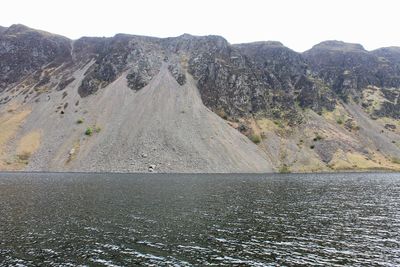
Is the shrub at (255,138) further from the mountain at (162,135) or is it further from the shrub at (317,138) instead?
the shrub at (317,138)

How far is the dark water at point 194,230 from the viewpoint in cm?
3152

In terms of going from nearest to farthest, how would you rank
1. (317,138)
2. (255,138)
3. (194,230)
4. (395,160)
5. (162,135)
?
(194,230), (162,135), (255,138), (317,138), (395,160)

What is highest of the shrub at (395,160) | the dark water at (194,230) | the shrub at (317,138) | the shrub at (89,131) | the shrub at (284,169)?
the shrub at (317,138)

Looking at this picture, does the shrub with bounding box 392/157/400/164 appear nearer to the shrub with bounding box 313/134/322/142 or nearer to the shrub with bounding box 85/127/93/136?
the shrub with bounding box 313/134/322/142

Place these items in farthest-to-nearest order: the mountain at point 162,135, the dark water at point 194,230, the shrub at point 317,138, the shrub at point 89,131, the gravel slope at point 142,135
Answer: the shrub at point 317,138 < the shrub at point 89,131 < the mountain at point 162,135 < the gravel slope at point 142,135 < the dark water at point 194,230

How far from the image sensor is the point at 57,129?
16588 cm

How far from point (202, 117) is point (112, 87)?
183ft

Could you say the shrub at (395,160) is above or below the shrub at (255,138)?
below

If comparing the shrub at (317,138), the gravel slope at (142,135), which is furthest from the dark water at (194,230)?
the shrub at (317,138)

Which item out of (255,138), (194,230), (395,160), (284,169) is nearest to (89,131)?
(255,138)

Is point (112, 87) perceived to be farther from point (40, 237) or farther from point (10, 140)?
point (40, 237)

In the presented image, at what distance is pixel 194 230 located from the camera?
41844mm

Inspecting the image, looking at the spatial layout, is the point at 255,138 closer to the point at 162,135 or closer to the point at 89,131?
the point at 162,135

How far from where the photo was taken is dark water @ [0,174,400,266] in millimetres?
31516
